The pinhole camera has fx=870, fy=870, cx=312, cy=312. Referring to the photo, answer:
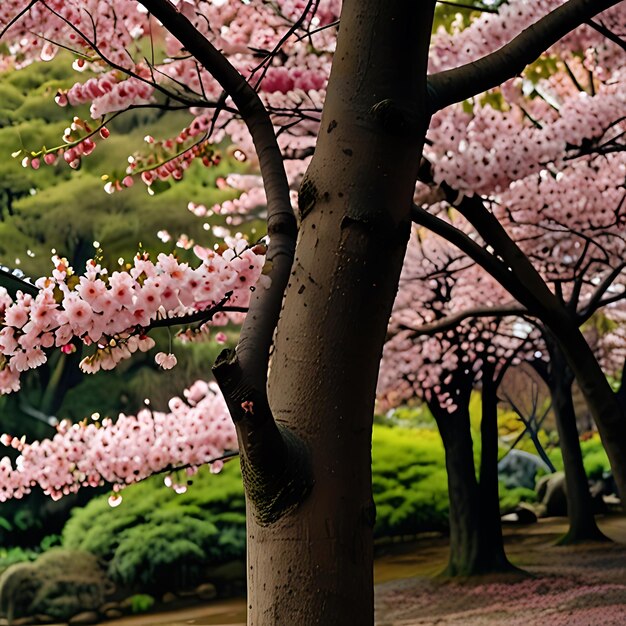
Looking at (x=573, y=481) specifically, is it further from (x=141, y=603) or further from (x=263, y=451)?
(x=263, y=451)

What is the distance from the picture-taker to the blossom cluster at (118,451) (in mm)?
4805

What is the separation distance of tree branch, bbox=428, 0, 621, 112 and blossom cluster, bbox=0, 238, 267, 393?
74 centimetres

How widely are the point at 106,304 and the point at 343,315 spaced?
36.1 inches

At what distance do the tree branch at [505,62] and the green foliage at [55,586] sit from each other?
1064 centimetres

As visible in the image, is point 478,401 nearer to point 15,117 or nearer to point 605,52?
point 15,117

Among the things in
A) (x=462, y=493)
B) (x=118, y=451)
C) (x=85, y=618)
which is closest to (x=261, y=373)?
(x=118, y=451)

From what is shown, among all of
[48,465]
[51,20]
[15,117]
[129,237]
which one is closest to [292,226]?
[51,20]

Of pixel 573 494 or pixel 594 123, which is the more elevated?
pixel 594 123

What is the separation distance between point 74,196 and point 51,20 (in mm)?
11091

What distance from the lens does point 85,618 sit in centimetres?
1122

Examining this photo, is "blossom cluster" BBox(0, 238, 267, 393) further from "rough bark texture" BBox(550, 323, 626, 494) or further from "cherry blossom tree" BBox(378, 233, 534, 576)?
"cherry blossom tree" BBox(378, 233, 534, 576)

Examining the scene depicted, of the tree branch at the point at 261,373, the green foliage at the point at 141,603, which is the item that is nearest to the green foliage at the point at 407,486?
the green foliage at the point at 141,603

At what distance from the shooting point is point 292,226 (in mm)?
1954

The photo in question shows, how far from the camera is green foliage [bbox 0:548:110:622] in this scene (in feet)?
36.7
